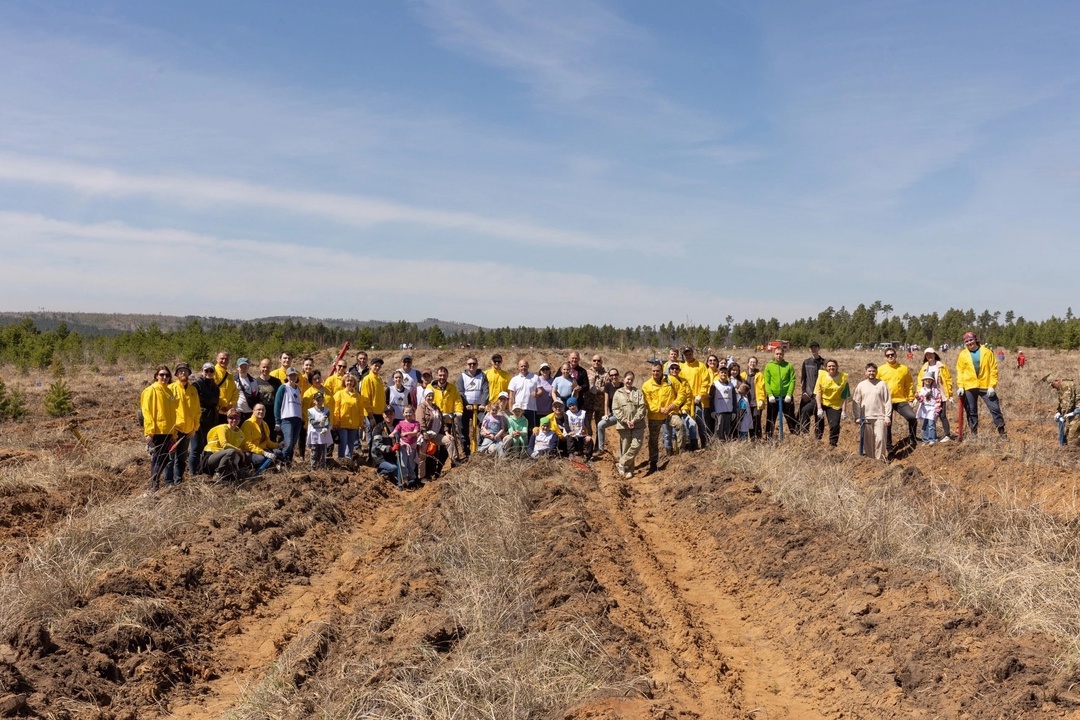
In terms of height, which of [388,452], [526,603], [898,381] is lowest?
[526,603]

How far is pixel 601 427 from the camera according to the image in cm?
1383

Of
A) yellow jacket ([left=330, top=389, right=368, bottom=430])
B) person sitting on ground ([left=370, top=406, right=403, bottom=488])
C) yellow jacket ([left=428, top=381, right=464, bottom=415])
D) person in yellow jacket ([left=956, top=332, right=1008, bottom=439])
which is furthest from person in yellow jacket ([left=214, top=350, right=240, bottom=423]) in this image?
person in yellow jacket ([left=956, top=332, right=1008, bottom=439])

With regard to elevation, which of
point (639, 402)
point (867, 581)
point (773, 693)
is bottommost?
point (773, 693)

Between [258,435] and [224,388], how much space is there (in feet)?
2.45

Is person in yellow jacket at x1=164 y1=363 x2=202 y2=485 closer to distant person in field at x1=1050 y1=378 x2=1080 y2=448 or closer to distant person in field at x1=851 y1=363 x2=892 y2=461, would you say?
distant person in field at x1=851 y1=363 x2=892 y2=461

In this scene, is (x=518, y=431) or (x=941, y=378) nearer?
(x=518, y=431)

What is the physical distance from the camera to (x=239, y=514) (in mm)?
8820

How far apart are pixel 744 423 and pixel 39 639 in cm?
1033

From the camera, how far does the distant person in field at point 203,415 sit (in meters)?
10.6

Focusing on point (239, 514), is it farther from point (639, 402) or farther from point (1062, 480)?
point (1062, 480)

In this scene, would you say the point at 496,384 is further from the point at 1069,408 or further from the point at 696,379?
the point at 1069,408

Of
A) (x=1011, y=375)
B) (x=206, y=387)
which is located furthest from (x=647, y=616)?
(x=1011, y=375)

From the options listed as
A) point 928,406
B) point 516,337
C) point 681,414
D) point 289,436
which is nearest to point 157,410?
point 289,436

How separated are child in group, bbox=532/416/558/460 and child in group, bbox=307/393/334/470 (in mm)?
2959
